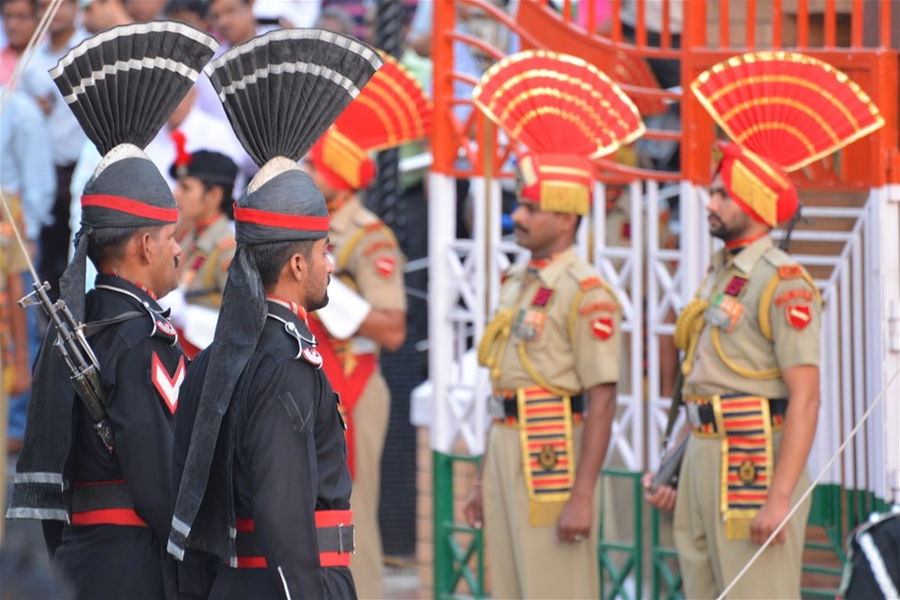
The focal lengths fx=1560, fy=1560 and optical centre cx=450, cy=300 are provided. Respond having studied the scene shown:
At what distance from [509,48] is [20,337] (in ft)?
11.0

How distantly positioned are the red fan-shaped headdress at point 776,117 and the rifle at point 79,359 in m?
2.46

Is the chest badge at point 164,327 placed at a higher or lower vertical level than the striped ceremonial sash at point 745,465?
higher

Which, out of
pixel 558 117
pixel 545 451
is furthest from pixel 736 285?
pixel 558 117

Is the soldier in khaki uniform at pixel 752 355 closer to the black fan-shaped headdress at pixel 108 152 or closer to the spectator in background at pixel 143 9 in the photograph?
the black fan-shaped headdress at pixel 108 152

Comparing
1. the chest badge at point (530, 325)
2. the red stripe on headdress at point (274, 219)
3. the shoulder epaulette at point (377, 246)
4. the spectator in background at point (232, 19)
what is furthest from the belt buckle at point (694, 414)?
the spectator in background at point (232, 19)

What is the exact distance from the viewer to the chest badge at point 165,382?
4273 mm

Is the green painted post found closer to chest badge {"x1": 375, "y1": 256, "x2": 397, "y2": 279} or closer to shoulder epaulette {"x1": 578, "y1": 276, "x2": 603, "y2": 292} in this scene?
chest badge {"x1": 375, "y1": 256, "x2": 397, "y2": 279}

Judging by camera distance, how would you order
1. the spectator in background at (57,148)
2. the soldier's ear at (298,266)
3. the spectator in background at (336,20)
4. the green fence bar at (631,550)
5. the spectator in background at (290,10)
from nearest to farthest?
the soldier's ear at (298,266) < the green fence bar at (631,550) < the spectator in background at (57,148) < the spectator in background at (336,20) < the spectator in background at (290,10)

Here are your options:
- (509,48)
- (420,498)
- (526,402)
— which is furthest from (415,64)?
(526,402)

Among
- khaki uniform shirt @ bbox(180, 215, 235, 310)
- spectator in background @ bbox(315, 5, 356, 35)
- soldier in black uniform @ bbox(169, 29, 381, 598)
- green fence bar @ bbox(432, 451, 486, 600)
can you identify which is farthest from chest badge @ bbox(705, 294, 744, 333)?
spectator in background @ bbox(315, 5, 356, 35)

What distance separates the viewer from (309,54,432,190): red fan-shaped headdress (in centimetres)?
716

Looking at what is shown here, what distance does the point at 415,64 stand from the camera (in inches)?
392

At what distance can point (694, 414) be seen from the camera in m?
5.61

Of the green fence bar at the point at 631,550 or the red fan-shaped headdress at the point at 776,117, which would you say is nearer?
the red fan-shaped headdress at the point at 776,117
